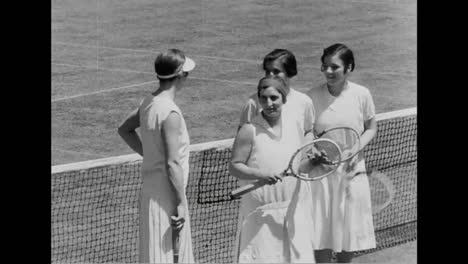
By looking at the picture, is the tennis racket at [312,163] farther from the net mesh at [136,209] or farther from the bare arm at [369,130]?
the net mesh at [136,209]

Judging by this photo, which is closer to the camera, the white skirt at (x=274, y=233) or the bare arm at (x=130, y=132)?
the white skirt at (x=274, y=233)

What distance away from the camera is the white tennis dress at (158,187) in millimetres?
9250

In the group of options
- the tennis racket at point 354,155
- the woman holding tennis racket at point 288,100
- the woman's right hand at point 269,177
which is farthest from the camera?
the tennis racket at point 354,155

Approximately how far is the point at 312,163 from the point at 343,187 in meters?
1.06

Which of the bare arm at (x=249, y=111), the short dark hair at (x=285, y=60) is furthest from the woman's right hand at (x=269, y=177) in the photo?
the short dark hair at (x=285, y=60)

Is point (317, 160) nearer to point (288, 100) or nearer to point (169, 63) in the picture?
point (288, 100)

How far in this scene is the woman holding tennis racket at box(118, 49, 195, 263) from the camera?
9.20 meters

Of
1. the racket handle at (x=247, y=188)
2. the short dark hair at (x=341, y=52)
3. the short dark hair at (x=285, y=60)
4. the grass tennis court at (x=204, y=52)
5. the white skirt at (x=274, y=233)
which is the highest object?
the grass tennis court at (x=204, y=52)

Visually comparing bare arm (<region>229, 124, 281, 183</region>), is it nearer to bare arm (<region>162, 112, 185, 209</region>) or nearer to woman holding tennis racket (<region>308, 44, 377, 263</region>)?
bare arm (<region>162, 112, 185, 209</region>)

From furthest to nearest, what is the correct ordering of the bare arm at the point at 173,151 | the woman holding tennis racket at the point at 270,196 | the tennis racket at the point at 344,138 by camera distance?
1. the tennis racket at the point at 344,138
2. the woman holding tennis racket at the point at 270,196
3. the bare arm at the point at 173,151

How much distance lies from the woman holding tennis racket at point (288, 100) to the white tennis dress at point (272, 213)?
0.38 metres

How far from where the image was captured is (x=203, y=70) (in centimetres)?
2280
